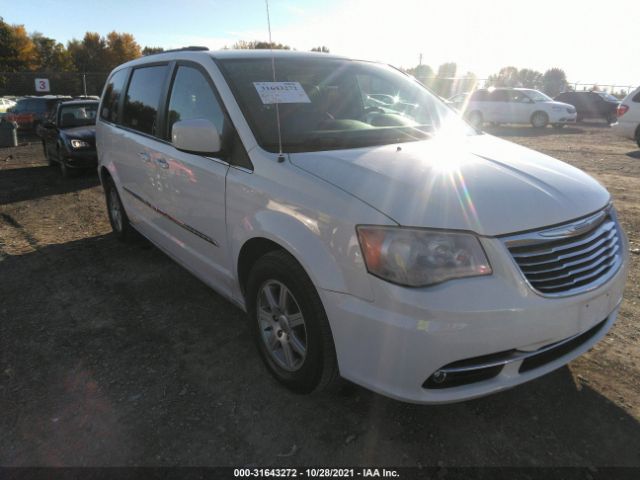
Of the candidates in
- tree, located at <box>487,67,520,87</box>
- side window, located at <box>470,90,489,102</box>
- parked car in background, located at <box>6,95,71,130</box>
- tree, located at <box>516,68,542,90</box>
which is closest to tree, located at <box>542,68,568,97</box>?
tree, located at <box>516,68,542,90</box>

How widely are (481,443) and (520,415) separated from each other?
0.33 m

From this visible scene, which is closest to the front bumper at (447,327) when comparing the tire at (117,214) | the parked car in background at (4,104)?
the tire at (117,214)

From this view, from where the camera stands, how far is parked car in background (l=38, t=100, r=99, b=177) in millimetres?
9086

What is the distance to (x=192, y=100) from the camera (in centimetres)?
323

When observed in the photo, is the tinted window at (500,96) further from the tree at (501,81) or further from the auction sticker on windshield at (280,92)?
the auction sticker on windshield at (280,92)

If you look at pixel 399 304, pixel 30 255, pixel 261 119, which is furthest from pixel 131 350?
pixel 30 255

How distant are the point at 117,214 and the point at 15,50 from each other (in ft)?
192

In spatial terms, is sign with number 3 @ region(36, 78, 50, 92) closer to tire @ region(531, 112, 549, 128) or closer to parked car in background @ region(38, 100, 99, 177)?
parked car in background @ region(38, 100, 99, 177)

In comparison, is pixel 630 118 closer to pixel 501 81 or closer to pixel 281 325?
pixel 281 325

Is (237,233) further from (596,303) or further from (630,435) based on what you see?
(630,435)

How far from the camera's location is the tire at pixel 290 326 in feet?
7.27

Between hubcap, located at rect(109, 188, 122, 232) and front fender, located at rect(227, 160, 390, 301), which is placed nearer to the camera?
front fender, located at rect(227, 160, 390, 301)

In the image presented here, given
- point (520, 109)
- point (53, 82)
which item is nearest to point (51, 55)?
point (53, 82)

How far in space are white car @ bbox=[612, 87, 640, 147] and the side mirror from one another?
12479mm
